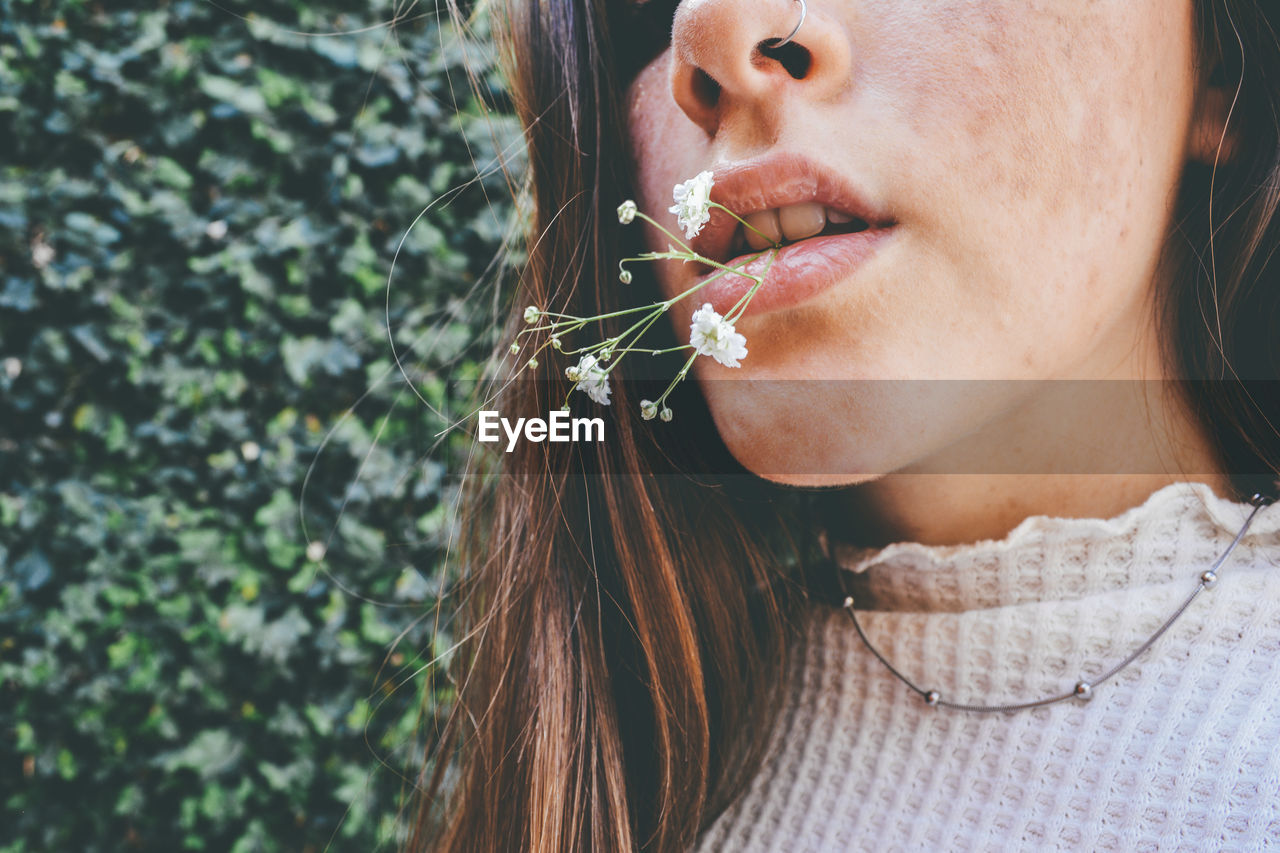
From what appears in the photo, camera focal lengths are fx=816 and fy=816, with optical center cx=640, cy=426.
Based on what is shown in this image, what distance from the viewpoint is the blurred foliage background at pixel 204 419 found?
7.43 feet

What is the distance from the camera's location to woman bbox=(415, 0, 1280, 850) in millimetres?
875

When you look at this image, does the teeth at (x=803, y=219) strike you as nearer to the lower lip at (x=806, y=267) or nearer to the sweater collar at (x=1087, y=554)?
the lower lip at (x=806, y=267)

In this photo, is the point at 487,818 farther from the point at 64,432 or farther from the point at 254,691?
the point at 64,432

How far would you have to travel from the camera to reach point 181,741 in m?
2.28

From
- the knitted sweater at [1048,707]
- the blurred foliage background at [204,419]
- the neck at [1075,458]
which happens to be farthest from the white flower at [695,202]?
the blurred foliage background at [204,419]

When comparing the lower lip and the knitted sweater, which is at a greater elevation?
the lower lip

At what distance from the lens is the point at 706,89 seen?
965mm

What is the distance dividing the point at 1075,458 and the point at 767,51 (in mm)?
654

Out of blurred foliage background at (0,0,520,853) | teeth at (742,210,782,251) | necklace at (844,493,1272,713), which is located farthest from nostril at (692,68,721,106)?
blurred foliage background at (0,0,520,853)

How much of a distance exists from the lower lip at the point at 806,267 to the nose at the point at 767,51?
0.15 meters

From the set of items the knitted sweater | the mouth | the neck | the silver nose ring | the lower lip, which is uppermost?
the silver nose ring

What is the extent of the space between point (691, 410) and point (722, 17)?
60cm

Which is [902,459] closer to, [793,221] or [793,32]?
[793,221]

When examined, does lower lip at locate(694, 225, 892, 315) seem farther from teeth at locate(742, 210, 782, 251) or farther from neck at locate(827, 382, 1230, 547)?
neck at locate(827, 382, 1230, 547)
